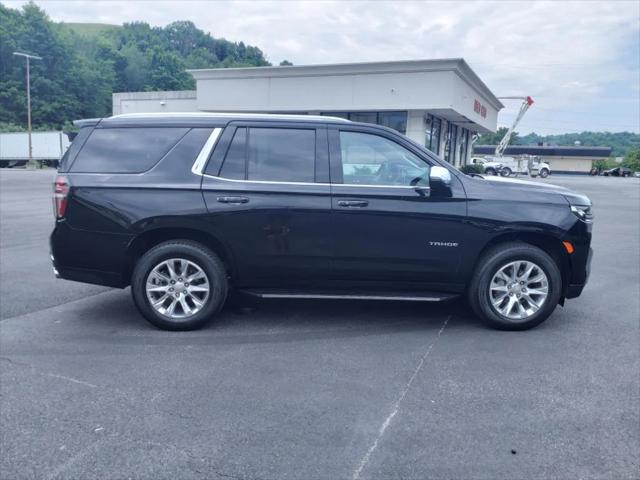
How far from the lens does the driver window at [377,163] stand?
206 inches

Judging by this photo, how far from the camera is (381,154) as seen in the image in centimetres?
528

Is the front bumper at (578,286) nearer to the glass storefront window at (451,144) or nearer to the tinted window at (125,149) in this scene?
the tinted window at (125,149)

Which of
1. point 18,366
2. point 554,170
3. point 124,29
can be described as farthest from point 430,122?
point 124,29

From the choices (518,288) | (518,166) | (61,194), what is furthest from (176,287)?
(518,166)

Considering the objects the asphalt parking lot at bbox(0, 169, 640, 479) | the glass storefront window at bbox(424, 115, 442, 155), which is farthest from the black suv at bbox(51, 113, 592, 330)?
the glass storefront window at bbox(424, 115, 442, 155)

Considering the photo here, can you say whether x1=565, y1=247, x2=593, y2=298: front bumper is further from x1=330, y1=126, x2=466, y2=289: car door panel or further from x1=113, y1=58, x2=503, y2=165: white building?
x1=113, y1=58, x2=503, y2=165: white building

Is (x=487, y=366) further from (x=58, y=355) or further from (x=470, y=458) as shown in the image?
(x=58, y=355)

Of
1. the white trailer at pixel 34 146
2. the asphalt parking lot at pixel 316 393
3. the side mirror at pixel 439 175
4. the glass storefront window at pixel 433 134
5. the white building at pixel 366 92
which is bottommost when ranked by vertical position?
the asphalt parking lot at pixel 316 393

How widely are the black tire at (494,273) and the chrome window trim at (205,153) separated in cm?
274

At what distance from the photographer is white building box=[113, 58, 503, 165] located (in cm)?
2970

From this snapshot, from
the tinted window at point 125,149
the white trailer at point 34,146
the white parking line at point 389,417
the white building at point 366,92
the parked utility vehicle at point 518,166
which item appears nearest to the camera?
the white parking line at point 389,417

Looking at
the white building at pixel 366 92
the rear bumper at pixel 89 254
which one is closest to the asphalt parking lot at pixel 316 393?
the rear bumper at pixel 89 254

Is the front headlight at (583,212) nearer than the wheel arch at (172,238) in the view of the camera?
No

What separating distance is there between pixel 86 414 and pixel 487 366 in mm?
2960
